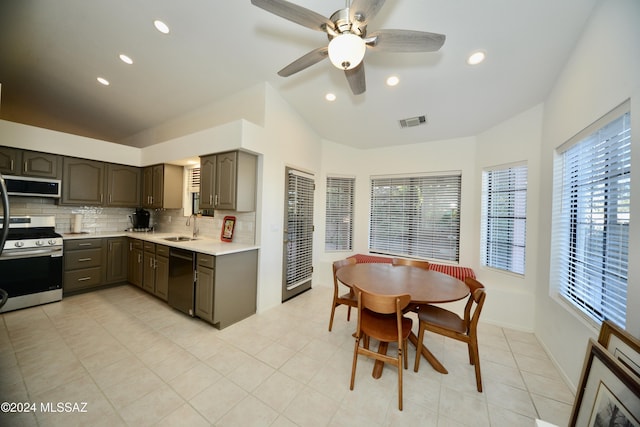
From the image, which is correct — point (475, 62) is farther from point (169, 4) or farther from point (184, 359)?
point (184, 359)

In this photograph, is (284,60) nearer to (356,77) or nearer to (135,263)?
(356,77)

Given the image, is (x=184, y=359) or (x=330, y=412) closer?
(x=330, y=412)

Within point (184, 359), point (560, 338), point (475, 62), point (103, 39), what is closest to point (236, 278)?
point (184, 359)

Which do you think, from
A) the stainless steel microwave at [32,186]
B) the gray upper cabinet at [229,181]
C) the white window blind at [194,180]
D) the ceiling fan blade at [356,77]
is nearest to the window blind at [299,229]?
the gray upper cabinet at [229,181]

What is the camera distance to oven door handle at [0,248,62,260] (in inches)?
108

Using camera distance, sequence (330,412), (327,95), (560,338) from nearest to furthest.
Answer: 1. (330,412)
2. (560,338)
3. (327,95)

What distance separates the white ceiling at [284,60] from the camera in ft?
6.31

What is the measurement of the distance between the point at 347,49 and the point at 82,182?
466cm

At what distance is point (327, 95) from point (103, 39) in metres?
2.72

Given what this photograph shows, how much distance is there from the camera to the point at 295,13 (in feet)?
4.72

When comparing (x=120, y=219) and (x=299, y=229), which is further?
(x=120, y=219)

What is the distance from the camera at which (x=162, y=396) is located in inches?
65.9

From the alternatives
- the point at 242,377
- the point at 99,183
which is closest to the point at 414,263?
the point at 242,377

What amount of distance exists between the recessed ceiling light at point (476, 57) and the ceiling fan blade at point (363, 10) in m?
1.40
